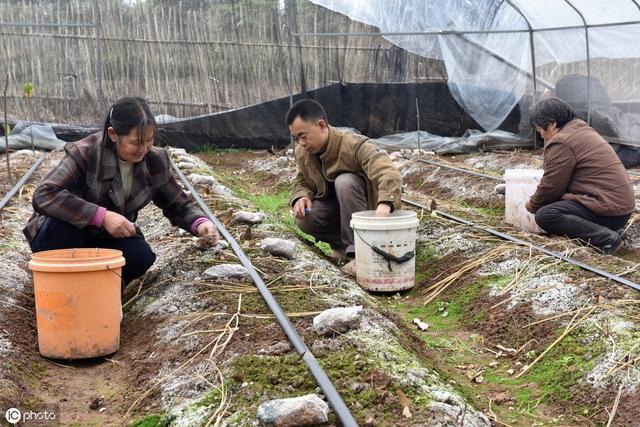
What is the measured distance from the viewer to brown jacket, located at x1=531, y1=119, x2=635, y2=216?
5.51m

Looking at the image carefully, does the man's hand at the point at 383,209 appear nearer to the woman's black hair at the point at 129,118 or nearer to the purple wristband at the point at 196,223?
the purple wristband at the point at 196,223

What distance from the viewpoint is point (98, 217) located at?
373 centimetres

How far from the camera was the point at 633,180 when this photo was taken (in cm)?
860

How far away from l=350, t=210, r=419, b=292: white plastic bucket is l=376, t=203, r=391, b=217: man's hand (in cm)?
4

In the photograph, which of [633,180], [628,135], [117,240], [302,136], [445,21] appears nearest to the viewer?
[117,240]

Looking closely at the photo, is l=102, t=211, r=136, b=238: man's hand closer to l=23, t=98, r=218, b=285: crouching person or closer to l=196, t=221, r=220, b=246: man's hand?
l=23, t=98, r=218, b=285: crouching person

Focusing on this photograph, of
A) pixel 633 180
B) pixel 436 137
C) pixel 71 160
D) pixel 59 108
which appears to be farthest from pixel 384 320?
pixel 59 108

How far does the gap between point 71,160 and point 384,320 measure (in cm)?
167

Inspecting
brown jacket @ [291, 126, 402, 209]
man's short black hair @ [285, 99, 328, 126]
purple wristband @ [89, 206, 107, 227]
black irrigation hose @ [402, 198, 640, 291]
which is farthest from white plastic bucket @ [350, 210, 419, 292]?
purple wristband @ [89, 206, 107, 227]

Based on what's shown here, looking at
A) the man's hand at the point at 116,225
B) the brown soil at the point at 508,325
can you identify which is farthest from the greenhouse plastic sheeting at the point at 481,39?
the man's hand at the point at 116,225

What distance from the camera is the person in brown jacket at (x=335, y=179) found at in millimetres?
4914

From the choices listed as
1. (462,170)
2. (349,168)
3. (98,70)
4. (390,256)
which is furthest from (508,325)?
(98,70)

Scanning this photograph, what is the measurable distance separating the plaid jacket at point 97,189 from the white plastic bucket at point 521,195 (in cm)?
311

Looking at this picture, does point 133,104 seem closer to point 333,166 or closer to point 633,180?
point 333,166
